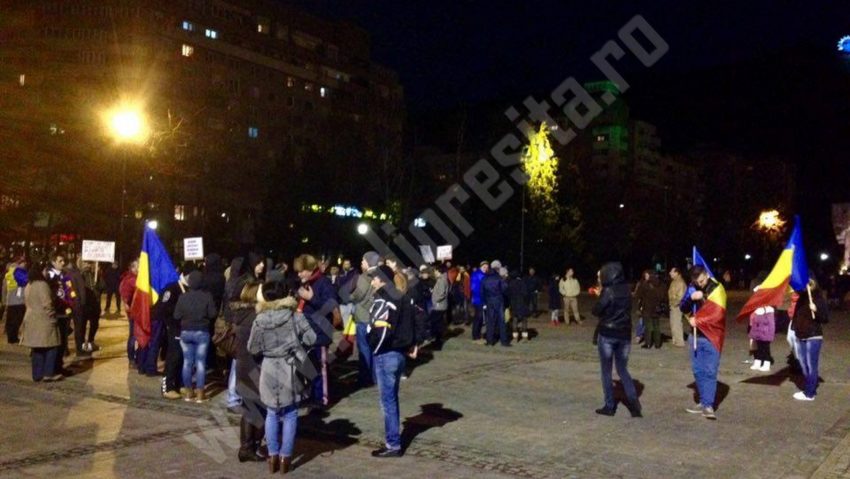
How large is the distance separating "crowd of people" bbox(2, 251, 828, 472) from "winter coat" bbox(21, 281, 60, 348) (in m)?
0.01

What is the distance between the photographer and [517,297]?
1870 centimetres

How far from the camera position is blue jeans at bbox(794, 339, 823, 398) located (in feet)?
35.7

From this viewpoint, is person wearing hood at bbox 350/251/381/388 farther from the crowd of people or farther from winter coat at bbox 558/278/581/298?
winter coat at bbox 558/278/581/298

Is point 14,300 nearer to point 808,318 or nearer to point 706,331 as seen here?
point 706,331

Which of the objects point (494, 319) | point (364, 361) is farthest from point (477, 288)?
point (364, 361)

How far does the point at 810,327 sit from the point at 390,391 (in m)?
6.27

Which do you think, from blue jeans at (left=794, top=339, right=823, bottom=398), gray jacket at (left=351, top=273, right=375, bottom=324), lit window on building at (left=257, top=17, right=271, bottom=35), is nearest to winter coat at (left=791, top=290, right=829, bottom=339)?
blue jeans at (left=794, top=339, right=823, bottom=398)

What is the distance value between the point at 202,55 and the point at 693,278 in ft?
195

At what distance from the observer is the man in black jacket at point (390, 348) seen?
7.80m

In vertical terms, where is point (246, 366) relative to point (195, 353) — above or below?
above

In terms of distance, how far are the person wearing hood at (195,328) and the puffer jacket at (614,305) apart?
16.2 feet

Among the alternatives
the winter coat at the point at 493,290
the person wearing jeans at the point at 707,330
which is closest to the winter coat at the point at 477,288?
the winter coat at the point at 493,290

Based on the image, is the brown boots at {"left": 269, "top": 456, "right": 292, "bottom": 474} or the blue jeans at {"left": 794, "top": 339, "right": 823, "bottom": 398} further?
the blue jeans at {"left": 794, "top": 339, "right": 823, "bottom": 398}

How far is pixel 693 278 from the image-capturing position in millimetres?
10055
